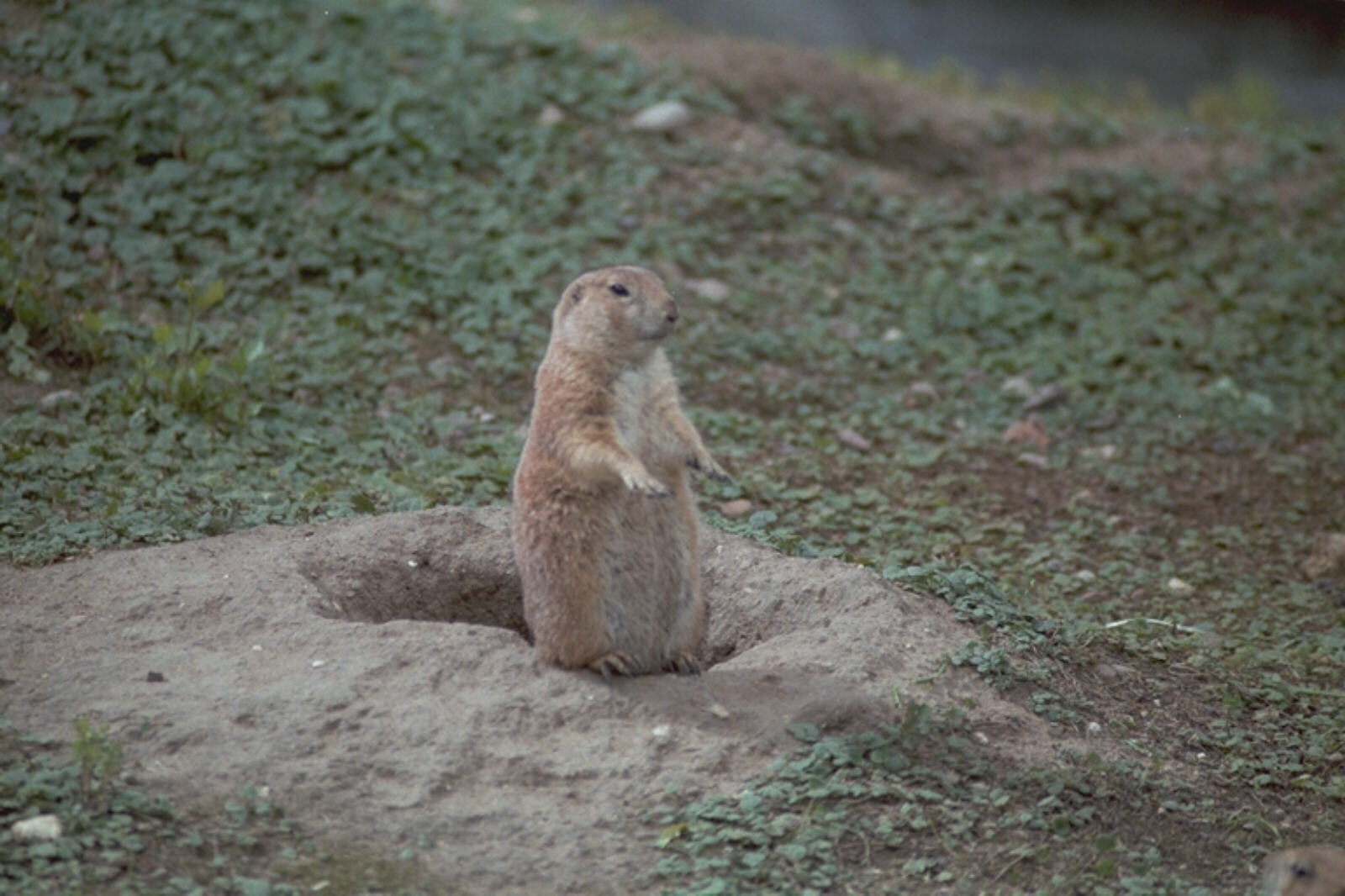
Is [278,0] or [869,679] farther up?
[278,0]

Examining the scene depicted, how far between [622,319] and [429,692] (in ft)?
4.52

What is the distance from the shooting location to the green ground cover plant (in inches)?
205

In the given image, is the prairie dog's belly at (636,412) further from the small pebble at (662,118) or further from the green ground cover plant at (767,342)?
the small pebble at (662,118)

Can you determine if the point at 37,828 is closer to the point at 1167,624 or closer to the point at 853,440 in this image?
the point at 1167,624

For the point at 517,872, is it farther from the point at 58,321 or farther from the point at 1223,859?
the point at 58,321

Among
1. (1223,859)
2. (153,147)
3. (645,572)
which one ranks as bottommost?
(1223,859)

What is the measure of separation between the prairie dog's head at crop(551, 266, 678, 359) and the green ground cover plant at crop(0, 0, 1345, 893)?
1300 millimetres

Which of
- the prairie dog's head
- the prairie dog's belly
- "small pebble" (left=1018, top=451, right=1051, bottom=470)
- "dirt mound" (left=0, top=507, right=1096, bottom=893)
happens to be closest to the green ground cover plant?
"small pebble" (left=1018, top=451, right=1051, bottom=470)

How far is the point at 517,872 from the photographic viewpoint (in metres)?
3.78

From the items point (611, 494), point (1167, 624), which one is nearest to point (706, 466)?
point (611, 494)

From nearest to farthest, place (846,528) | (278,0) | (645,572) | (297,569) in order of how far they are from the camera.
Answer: (645,572) → (297,569) → (846,528) → (278,0)

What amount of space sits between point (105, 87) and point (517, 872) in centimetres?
648

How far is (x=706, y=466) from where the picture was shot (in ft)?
16.1

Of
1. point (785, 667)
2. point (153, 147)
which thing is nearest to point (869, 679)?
point (785, 667)
